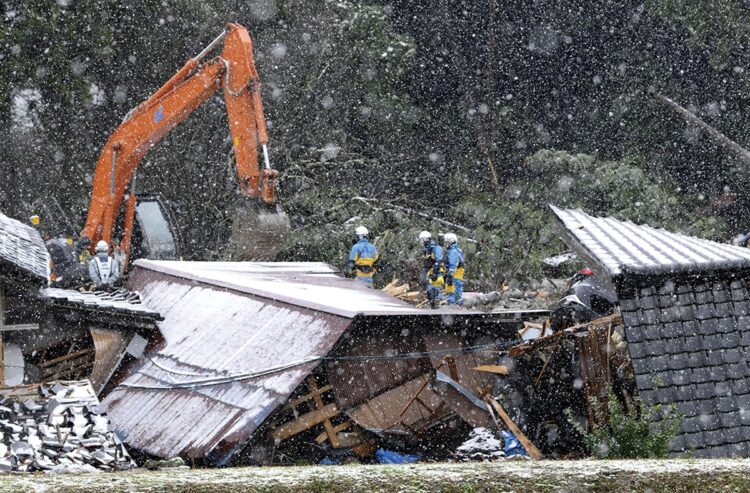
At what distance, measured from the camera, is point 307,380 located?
9.12 m

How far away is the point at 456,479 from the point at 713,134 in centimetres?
2062

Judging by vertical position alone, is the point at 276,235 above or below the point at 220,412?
above

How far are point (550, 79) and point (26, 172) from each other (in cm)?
1368

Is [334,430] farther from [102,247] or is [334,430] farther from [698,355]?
[102,247]

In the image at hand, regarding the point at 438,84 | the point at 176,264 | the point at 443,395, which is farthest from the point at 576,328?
the point at 438,84

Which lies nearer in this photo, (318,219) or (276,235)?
(276,235)

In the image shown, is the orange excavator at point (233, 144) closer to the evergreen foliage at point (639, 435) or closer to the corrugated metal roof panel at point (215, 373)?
the corrugated metal roof panel at point (215, 373)

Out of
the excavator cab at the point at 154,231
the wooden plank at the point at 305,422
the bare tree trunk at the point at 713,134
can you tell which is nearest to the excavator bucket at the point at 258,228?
the excavator cab at the point at 154,231

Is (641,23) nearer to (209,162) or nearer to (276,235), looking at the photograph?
(209,162)

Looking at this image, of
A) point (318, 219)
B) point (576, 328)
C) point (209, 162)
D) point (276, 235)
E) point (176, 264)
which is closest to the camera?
point (576, 328)

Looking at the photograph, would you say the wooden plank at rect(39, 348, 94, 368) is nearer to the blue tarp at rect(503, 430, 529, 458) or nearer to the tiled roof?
the blue tarp at rect(503, 430, 529, 458)

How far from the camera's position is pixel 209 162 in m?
22.2

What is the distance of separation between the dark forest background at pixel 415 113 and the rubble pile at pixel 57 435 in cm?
1007

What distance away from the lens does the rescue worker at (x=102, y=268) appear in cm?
1477
